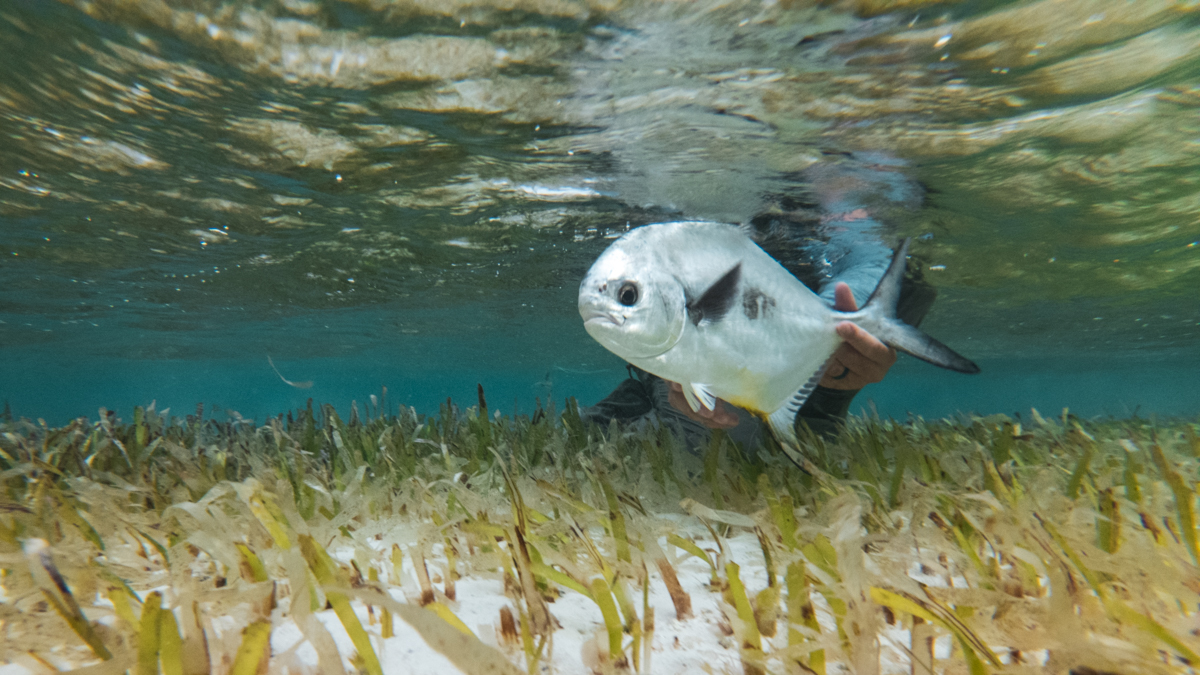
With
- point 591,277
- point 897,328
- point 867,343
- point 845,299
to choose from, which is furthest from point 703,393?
point 845,299

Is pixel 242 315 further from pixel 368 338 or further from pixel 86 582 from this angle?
pixel 86 582

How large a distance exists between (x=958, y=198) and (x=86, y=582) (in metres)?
11.8

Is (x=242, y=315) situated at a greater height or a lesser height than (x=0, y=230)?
lesser

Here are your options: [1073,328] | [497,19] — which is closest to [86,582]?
[497,19]

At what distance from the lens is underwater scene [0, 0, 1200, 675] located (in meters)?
1.73

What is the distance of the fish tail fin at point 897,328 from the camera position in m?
2.33

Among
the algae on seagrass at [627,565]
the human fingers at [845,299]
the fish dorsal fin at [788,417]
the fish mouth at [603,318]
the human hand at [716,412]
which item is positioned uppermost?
the human fingers at [845,299]

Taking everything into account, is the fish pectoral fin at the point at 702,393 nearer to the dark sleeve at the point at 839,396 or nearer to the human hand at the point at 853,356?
the human hand at the point at 853,356

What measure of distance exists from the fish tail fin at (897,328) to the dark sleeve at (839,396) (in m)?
2.74

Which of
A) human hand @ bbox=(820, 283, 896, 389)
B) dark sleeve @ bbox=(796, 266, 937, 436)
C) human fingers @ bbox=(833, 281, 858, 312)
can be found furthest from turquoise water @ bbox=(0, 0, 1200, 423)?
human fingers @ bbox=(833, 281, 858, 312)

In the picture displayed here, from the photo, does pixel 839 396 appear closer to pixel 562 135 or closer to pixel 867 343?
pixel 867 343

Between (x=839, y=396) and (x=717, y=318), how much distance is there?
373 cm

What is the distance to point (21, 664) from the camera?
59.1 inches

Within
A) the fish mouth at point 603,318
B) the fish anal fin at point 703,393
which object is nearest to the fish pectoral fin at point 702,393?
the fish anal fin at point 703,393
